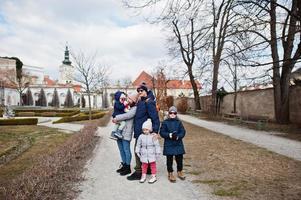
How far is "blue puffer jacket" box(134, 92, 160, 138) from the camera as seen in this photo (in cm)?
634

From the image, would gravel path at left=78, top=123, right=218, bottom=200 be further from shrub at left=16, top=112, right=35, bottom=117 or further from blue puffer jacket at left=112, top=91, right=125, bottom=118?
shrub at left=16, top=112, right=35, bottom=117

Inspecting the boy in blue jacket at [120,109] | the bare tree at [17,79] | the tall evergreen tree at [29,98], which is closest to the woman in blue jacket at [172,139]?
the boy in blue jacket at [120,109]

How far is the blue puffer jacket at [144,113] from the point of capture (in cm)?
634

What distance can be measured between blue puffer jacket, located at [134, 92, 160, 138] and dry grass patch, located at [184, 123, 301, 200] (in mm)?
1359

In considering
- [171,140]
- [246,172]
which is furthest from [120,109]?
[246,172]

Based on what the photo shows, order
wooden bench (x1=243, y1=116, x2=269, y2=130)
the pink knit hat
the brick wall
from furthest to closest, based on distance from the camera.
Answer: wooden bench (x1=243, y1=116, x2=269, y2=130) → the brick wall → the pink knit hat

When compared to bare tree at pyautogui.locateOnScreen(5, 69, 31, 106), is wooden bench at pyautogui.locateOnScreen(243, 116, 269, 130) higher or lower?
lower

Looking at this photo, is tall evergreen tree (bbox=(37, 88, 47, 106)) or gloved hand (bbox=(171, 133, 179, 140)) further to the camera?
tall evergreen tree (bbox=(37, 88, 47, 106))

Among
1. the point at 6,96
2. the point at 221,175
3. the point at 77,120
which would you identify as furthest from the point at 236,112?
the point at 6,96

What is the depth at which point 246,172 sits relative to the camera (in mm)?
6871

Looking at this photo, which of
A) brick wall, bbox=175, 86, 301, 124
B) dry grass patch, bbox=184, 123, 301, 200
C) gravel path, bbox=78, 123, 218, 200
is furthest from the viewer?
brick wall, bbox=175, 86, 301, 124

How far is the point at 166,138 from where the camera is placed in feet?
20.6

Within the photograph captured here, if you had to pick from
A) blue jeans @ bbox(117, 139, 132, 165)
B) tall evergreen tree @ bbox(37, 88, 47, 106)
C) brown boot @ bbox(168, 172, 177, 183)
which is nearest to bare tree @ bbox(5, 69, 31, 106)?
tall evergreen tree @ bbox(37, 88, 47, 106)

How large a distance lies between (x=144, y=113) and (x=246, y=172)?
238 cm
